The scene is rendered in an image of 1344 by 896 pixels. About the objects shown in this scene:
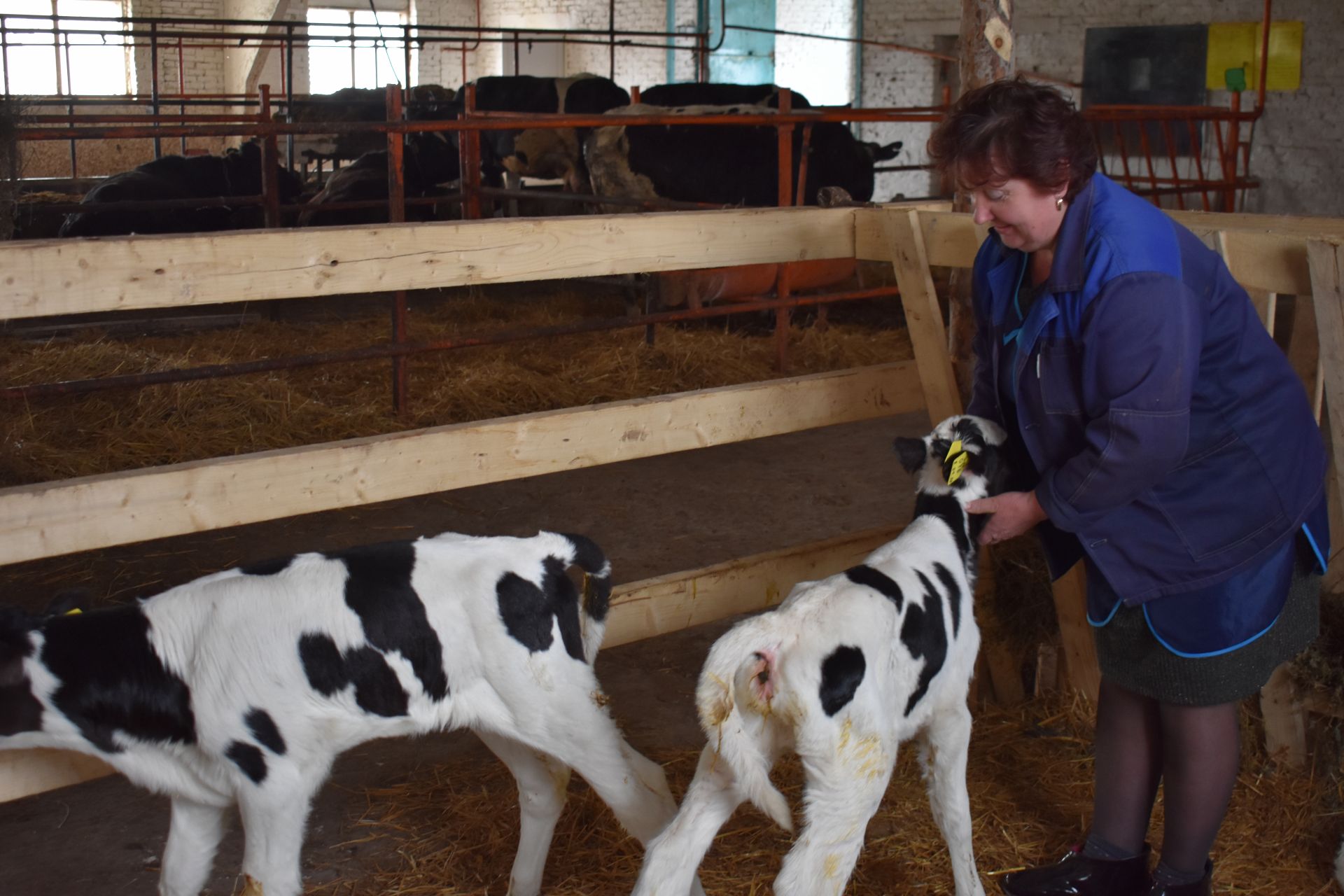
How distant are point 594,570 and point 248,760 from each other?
0.73 m

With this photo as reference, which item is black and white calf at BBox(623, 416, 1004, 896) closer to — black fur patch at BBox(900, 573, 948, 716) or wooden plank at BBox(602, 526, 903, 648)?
black fur patch at BBox(900, 573, 948, 716)

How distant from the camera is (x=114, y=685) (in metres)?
2.21

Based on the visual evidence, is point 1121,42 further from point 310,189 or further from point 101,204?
point 101,204

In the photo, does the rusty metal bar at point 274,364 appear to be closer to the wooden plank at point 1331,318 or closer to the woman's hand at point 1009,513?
the woman's hand at point 1009,513

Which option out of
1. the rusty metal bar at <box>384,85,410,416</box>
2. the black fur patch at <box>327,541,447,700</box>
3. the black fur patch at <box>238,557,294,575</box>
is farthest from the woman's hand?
the rusty metal bar at <box>384,85,410,416</box>

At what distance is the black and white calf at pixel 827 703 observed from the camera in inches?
87.2

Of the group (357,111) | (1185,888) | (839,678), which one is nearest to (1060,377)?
(839,678)

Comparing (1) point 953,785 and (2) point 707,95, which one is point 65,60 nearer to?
(2) point 707,95

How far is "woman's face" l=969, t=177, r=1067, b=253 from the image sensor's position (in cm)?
221

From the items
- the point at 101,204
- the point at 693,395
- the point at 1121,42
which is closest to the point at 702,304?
the point at 101,204

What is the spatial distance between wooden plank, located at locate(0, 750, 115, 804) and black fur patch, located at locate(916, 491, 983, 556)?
1.73 metres

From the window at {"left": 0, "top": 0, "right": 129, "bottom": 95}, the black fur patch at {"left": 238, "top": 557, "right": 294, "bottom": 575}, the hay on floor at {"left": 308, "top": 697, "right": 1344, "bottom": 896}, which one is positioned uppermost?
the window at {"left": 0, "top": 0, "right": 129, "bottom": 95}

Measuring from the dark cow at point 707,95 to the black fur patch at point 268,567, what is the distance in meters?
8.77

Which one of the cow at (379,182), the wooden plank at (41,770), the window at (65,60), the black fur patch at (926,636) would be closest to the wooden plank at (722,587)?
the black fur patch at (926,636)
